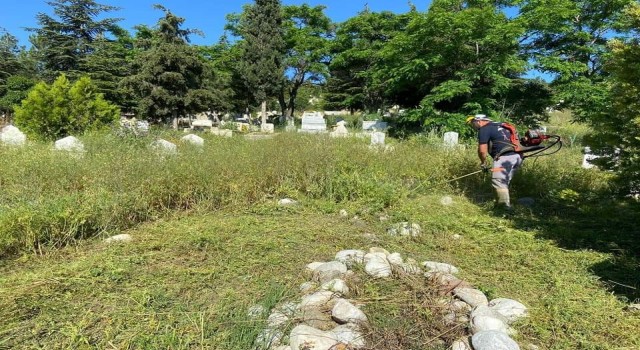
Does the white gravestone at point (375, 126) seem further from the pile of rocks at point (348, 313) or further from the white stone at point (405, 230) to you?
the pile of rocks at point (348, 313)

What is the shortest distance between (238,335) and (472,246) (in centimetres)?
267

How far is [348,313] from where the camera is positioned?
7.78 feet

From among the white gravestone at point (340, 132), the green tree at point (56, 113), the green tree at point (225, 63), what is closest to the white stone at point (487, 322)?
the white gravestone at point (340, 132)

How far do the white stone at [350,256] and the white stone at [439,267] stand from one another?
54cm

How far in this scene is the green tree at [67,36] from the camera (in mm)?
26047

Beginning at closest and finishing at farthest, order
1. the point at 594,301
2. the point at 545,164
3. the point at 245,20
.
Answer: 1. the point at 594,301
2. the point at 545,164
3. the point at 245,20

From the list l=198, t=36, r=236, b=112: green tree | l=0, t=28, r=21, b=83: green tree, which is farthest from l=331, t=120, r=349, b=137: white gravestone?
l=0, t=28, r=21, b=83: green tree

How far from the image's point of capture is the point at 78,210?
3592mm

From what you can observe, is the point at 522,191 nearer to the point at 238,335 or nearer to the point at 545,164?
the point at 545,164

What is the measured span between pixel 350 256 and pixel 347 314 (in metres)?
0.98

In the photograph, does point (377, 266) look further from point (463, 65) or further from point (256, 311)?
point (463, 65)

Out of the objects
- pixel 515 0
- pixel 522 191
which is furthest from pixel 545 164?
pixel 515 0

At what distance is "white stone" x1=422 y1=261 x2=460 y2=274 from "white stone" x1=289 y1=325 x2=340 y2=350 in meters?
1.27

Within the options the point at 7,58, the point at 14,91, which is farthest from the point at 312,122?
the point at 7,58
